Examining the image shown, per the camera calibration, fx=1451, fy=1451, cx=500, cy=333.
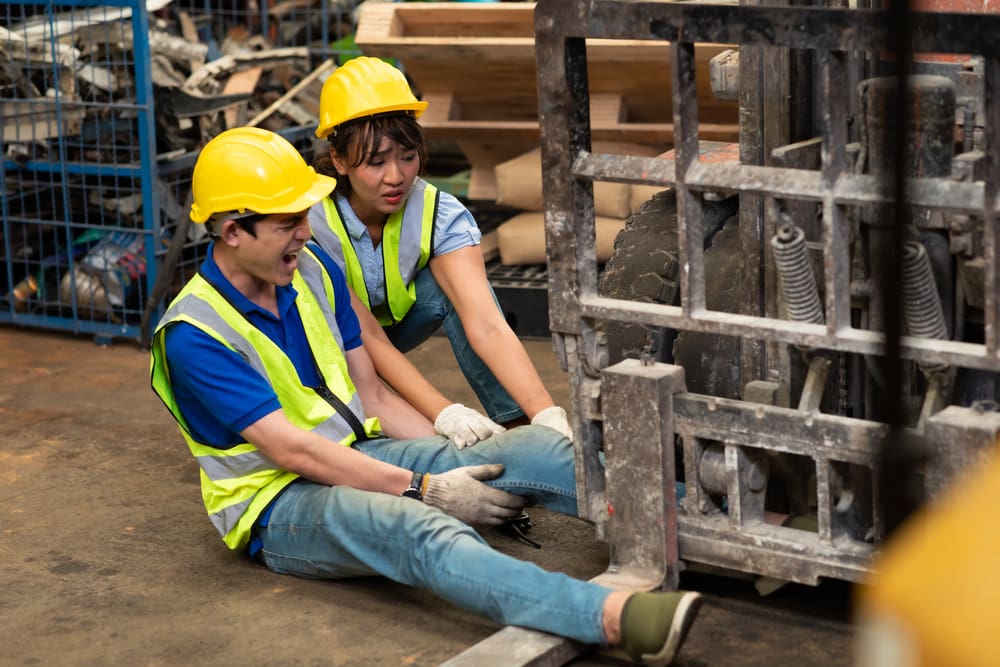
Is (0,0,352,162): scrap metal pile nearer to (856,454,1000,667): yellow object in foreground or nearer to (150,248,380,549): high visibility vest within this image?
(150,248,380,549): high visibility vest

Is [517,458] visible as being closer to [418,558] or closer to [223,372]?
[418,558]

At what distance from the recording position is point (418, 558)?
3414mm

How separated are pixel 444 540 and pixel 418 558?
8 cm

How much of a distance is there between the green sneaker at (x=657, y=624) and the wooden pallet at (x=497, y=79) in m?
3.45

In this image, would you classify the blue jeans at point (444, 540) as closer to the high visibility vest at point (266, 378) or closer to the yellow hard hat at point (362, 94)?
the high visibility vest at point (266, 378)

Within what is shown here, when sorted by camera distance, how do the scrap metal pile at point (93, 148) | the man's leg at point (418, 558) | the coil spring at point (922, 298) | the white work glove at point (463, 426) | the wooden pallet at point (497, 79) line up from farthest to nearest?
the wooden pallet at point (497, 79), the scrap metal pile at point (93, 148), the white work glove at point (463, 426), the man's leg at point (418, 558), the coil spring at point (922, 298)

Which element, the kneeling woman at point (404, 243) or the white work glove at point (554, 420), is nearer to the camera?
the white work glove at point (554, 420)

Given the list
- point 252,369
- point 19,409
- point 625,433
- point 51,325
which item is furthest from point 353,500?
point 51,325

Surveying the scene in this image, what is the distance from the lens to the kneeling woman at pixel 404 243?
418 cm

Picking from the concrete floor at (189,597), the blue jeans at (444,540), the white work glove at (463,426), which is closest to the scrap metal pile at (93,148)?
the concrete floor at (189,597)

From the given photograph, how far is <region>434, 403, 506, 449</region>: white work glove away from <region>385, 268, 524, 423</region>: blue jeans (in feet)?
1.20

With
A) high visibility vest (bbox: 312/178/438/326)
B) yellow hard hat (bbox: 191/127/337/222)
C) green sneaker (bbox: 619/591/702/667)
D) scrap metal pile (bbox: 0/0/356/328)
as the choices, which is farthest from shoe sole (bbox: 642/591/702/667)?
scrap metal pile (bbox: 0/0/356/328)

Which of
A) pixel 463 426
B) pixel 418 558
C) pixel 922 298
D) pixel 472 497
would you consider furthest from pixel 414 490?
pixel 922 298

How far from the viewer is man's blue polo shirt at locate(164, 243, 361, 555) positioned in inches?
137
